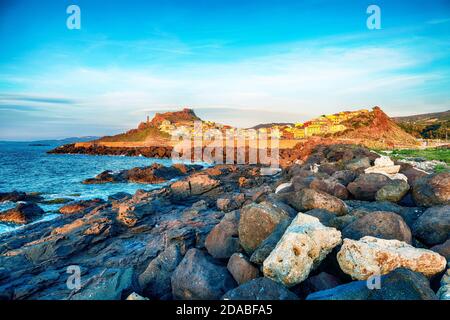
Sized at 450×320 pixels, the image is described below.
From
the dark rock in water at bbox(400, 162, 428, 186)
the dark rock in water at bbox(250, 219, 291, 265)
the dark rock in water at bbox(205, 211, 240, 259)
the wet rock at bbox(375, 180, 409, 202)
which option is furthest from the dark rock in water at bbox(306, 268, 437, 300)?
the dark rock in water at bbox(400, 162, 428, 186)

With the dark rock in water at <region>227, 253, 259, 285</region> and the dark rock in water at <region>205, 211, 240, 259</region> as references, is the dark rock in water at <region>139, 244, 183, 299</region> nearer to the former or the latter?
the dark rock in water at <region>205, 211, 240, 259</region>

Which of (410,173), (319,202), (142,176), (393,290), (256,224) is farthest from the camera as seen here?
(142,176)

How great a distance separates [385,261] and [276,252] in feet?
5.39

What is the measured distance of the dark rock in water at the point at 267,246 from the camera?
519 centimetres

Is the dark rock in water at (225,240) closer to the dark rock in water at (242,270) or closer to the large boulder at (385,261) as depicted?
the dark rock in water at (242,270)

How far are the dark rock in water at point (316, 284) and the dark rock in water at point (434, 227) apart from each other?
265 cm

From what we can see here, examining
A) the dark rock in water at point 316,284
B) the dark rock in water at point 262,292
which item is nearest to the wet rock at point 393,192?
the dark rock in water at point 316,284

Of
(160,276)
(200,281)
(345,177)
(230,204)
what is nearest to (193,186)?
(230,204)

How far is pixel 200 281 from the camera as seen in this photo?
4.92 metres

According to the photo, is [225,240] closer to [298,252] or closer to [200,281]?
[200,281]

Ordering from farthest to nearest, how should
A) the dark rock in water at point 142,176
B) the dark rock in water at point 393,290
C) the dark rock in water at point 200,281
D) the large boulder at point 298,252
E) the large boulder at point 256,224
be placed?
the dark rock in water at point 142,176 → the large boulder at point 256,224 → the dark rock in water at point 200,281 → the large boulder at point 298,252 → the dark rock in water at point 393,290

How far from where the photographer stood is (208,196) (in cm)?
1881
